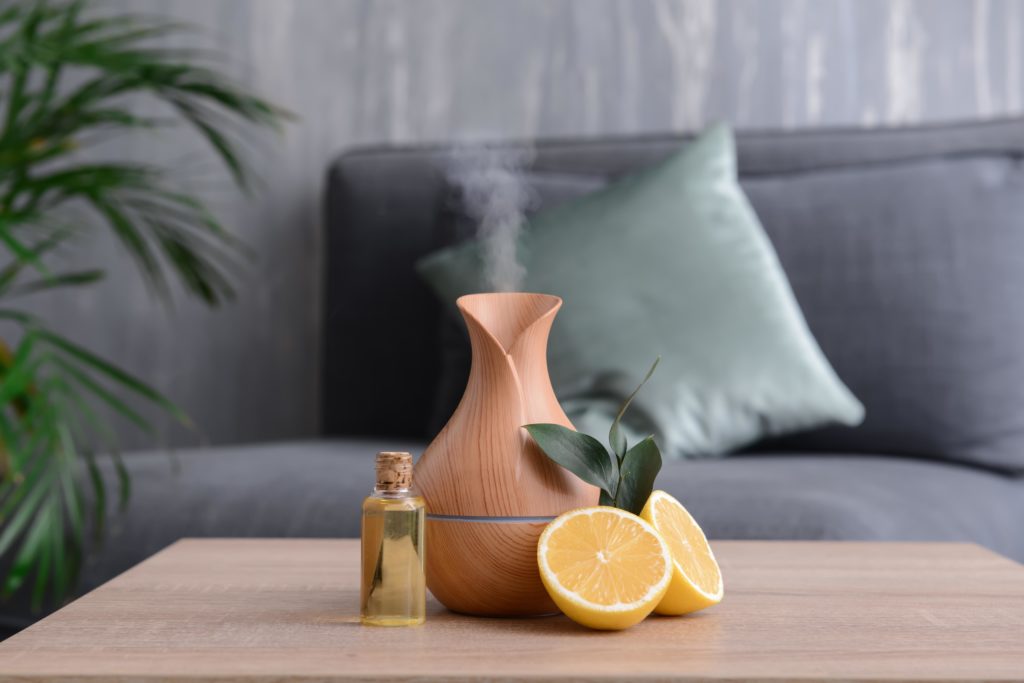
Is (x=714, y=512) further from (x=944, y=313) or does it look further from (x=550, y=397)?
(x=944, y=313)

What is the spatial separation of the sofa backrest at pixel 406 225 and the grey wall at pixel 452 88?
0.80 ft

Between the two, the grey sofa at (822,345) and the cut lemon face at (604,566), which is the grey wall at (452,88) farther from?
the cut lemon face at (604,566)

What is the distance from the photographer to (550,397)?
740 mm

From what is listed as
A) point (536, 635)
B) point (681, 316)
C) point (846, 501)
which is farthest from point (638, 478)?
point (681, 316)

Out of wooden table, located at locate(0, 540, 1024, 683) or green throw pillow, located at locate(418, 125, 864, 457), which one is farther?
green throw pillow, located at locate(418, 125, 864, 457)

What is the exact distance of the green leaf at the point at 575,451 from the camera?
69 centimetres

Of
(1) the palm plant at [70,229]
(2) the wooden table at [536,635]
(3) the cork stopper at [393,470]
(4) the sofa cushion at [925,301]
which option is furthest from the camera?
(4) the sofa cushion at [925,301]

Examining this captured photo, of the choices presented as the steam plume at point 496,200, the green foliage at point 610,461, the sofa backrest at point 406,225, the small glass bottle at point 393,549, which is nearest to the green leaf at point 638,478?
the green foliage at point 610,461

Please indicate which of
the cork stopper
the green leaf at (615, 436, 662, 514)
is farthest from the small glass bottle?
the green leaf at (615, 436, 662, 514)

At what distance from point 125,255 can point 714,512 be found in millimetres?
1640

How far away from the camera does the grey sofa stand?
1.26m

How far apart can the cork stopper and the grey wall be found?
1661 mm

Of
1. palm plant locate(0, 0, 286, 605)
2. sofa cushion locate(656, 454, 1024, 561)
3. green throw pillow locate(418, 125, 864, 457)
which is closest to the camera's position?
sofa cushion locate(656, 454, 1024, 561)

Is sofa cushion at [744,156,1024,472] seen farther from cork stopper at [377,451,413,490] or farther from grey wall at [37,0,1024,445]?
cork stopper at [377,451,413,490]
